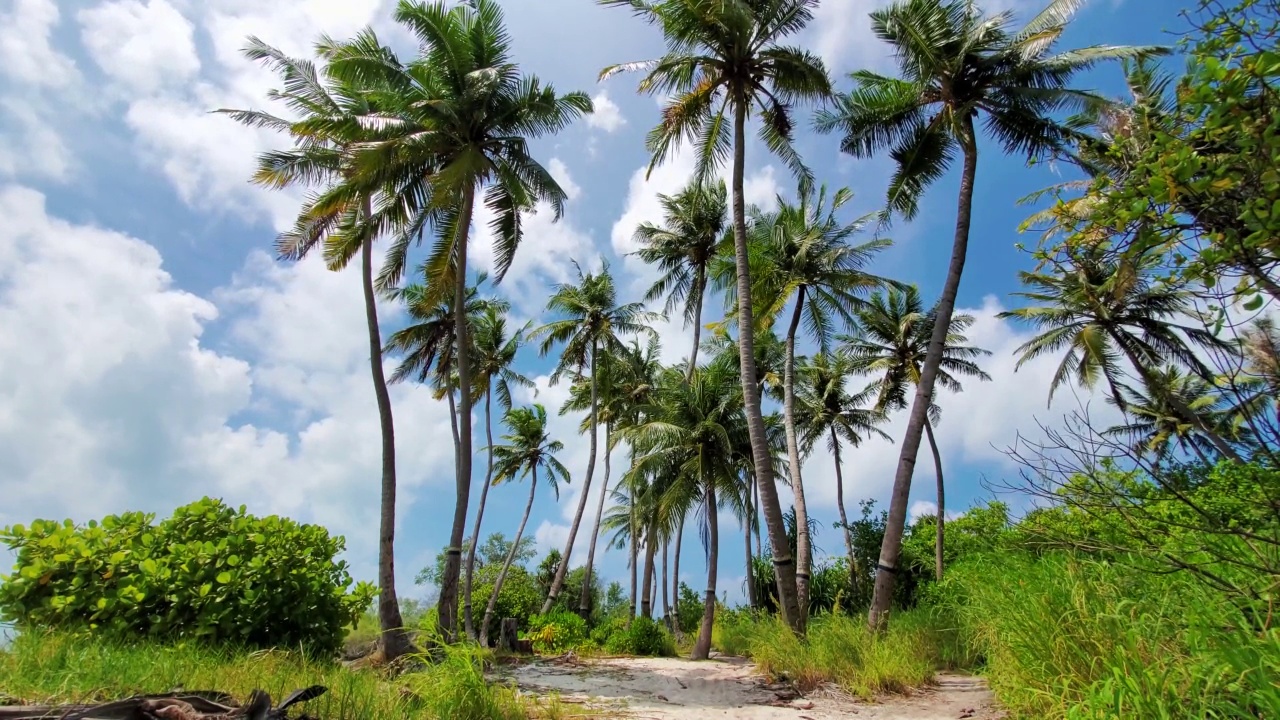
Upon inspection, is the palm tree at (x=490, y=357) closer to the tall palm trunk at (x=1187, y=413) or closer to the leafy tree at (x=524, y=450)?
the leafy tree at (x=524, y=450)

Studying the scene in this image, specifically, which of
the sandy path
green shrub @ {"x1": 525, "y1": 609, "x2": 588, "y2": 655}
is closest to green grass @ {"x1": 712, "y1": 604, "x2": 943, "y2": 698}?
the sandy path

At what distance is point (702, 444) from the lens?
19672 millimetres

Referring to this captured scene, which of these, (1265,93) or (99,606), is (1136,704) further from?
(99,606)

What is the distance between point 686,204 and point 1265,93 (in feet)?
65.1

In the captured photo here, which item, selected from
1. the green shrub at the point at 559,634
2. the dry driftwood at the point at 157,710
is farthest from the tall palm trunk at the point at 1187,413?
the green shrub at the point at 559,634

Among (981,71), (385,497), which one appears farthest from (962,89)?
(385,497)

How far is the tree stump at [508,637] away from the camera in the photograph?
54.0 ft

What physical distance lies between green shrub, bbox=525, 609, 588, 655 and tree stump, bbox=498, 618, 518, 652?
275 centimetres

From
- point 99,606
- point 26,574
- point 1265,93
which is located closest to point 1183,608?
point 1265,93

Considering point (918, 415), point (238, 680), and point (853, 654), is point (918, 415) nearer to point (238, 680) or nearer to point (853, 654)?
point (853, 654)

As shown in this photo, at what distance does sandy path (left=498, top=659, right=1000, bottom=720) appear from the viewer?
7.01 meters

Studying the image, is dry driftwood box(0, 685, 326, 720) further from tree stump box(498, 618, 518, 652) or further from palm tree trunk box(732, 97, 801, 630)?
tree stump box(498, 618, 518, 652)

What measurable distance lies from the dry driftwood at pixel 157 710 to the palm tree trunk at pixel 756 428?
349 inches

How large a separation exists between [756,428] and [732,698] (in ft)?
15.5
